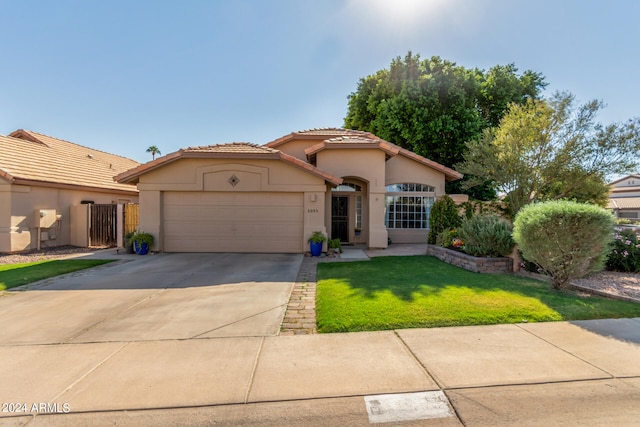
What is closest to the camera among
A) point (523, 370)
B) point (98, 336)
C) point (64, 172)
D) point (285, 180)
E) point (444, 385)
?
point (444, 385)

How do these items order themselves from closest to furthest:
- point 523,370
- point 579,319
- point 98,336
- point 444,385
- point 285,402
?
point 285,402, point 444,385, point 523,370, point 98,336, point 579,319

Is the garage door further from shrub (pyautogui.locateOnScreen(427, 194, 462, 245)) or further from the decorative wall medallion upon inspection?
shrub (pyautogui.locateOnScreen(427, 194, 462, 245))

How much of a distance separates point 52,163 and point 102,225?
158 inches

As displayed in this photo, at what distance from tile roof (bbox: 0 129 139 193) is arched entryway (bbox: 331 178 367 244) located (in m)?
11.4

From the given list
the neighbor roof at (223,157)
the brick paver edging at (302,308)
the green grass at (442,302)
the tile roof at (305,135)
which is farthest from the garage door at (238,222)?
the tile roof at (305,135)

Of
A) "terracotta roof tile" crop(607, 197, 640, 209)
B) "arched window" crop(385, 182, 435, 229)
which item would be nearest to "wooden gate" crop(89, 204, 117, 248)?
"arched window" crop(385, 182, 435, 229)

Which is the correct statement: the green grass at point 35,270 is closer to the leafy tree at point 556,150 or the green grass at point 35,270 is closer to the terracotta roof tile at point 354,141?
the terracotta roof tile at point 354,141

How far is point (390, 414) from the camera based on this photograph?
2.63 metres

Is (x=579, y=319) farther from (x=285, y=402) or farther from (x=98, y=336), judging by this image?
(x=98, y=336)

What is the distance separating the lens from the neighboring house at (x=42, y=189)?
11.5 meters

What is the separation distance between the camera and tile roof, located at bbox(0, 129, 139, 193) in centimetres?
1212

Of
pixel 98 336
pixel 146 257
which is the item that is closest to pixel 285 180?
A: pixel 146 257

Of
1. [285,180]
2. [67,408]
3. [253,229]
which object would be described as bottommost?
[67,408]

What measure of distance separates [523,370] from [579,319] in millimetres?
2383
